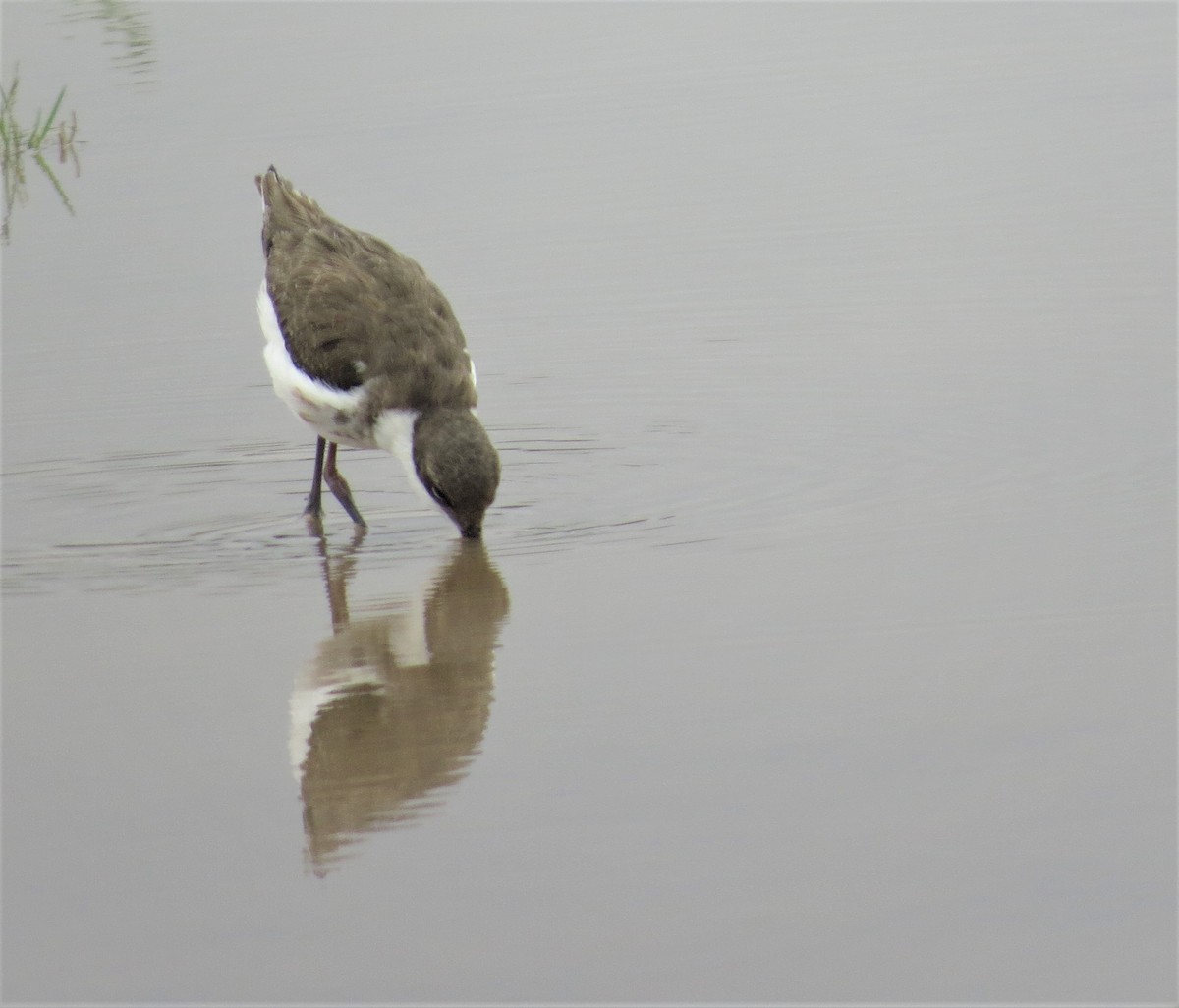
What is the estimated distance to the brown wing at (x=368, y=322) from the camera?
764 cm

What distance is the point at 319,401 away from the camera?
780 centimetres

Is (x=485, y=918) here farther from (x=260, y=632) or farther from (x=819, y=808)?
(x=260, y=632)

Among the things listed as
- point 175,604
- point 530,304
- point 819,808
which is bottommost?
point 530,304

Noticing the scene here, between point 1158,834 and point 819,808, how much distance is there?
77cm

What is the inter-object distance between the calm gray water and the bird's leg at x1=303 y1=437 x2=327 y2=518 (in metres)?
0.15

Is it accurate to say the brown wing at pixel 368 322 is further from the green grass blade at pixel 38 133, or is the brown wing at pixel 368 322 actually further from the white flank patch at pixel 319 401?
the green grass blade at pixel 38 133

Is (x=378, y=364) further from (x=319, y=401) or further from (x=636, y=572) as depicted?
(x=636, y=572)

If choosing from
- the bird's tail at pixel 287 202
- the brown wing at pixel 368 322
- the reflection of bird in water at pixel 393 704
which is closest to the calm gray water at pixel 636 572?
the reflection of bird in water at pixel 393 704

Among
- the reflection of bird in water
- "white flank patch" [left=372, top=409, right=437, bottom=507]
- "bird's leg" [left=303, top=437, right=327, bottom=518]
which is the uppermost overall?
the reflection of bird in water

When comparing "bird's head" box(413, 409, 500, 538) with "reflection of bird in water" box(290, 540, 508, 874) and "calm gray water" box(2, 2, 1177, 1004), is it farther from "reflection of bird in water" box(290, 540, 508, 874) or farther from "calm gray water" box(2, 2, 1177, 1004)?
"reflection of bird in water" box(290, 540, 508, 874)

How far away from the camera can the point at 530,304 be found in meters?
10.3

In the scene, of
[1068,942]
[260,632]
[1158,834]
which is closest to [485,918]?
[1068,942]

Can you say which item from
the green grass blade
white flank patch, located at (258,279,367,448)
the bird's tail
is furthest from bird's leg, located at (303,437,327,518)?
the green grass blade

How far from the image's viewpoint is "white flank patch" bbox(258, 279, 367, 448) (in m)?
7.75
